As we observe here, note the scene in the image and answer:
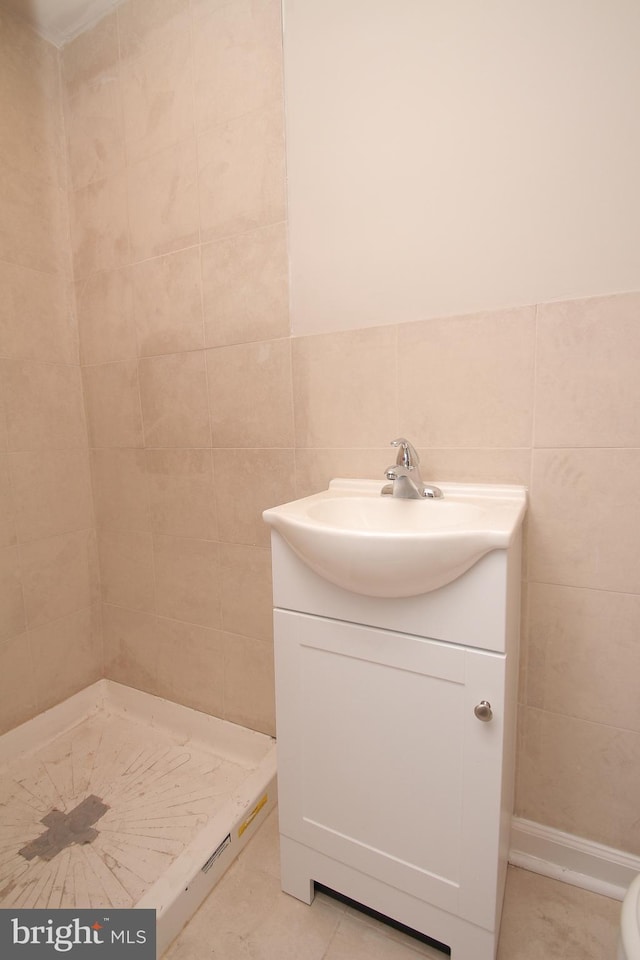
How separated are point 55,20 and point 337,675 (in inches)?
84.3

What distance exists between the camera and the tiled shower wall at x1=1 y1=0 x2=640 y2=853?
3.14 ft

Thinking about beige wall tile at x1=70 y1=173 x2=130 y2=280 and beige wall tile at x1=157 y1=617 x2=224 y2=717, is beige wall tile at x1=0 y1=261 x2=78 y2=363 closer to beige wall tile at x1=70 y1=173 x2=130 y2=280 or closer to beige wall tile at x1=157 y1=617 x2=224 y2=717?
beige wall tile at x1=70 y1=173 x2=130 y2=280

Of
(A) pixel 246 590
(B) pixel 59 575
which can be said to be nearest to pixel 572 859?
(A) pixel 246 590

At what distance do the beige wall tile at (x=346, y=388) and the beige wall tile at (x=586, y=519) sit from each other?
0.34m

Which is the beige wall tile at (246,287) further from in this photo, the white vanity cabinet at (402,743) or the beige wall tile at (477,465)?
the white vanity cabinet at (402,743)

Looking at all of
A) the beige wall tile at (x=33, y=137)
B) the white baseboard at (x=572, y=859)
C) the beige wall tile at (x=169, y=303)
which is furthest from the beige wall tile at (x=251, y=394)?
the white baseboard at (x=572, y=859)

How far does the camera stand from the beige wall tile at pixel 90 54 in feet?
4.58

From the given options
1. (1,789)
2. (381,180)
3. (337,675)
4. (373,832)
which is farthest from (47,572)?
(381,180)

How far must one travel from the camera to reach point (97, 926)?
36.8 inches

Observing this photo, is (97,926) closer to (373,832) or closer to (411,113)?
(373,832)

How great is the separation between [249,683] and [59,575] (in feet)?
2.65

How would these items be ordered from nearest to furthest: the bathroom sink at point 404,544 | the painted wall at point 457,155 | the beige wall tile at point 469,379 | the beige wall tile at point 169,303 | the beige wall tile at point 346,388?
the bathroom sink at point 404,544
the painted wall at point 457,155
the beige wall tile at point 469,379
the beige wall tile at point 346,388
the beige wall tile at point 169,303

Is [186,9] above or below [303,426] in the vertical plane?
above

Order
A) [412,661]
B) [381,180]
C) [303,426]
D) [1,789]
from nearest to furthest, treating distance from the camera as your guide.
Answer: [412,661]
[381,180]
[303,426]
[1,789]
